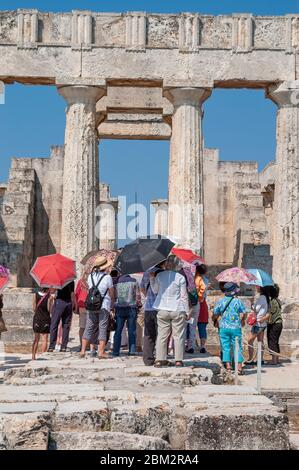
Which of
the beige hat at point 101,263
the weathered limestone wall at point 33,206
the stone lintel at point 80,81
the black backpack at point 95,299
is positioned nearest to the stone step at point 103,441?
the black backpack at point 95,299

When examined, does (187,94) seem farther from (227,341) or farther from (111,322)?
(227,341)

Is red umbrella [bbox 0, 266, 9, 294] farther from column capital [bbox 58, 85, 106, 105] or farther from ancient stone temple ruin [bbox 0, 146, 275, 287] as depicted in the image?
ancient stone temple ruin [bbox 0, 146, 275, 287]

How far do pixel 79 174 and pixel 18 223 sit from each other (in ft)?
18.3

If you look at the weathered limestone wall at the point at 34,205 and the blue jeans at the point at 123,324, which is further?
the weathered limestone wall at the point at 34,205

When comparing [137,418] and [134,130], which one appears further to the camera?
[134,130]

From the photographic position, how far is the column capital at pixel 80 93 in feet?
74.2

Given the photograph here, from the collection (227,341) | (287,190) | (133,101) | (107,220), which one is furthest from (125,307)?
(107,220)

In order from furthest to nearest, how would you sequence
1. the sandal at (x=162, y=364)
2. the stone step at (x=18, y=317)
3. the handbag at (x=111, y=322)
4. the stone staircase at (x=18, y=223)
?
Answer: the stone staircase at (x=18, y=223) → the stone step at (x=18, y=317) → the handbag at (x=111, y=322) → the sandal at (x=162, y=364)

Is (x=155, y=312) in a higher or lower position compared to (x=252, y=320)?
higher

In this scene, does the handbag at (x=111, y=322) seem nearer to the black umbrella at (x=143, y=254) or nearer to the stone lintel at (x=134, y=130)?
the black umbrella at (x=143, y=254)

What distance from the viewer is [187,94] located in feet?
74.7

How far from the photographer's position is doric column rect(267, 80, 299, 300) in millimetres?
22594

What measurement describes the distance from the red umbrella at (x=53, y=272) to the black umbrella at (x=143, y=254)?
2.22 meters
